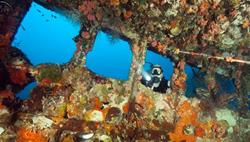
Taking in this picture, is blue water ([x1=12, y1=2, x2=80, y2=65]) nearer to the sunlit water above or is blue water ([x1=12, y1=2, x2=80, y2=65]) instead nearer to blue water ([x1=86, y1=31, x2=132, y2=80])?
the sunlit water above

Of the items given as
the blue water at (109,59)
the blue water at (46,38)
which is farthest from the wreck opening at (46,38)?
the blue water at (109,59)

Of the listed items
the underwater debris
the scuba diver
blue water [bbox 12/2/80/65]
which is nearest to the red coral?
the underwater debris

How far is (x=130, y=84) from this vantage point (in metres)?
6.10

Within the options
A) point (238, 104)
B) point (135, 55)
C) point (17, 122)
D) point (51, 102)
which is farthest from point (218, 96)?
point (17, 122)

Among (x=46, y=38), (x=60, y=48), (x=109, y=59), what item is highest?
(x=46, y=38)

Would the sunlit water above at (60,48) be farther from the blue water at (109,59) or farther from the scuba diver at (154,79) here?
the scuba diver at (154,79)

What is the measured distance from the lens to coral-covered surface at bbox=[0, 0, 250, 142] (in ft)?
18.2

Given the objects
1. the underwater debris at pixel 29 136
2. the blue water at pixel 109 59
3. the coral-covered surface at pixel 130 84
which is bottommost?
the underwater debris at pixel 29 136

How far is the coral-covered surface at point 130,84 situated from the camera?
5559mm

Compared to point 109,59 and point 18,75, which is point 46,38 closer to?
point 109,59

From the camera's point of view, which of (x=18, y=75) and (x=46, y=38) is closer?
(x=18, y=75)

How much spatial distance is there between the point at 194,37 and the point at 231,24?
0.72 metres

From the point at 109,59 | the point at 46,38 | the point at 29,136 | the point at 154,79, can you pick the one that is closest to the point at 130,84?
the point at 154,79

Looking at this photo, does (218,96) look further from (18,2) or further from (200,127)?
(18,2)
